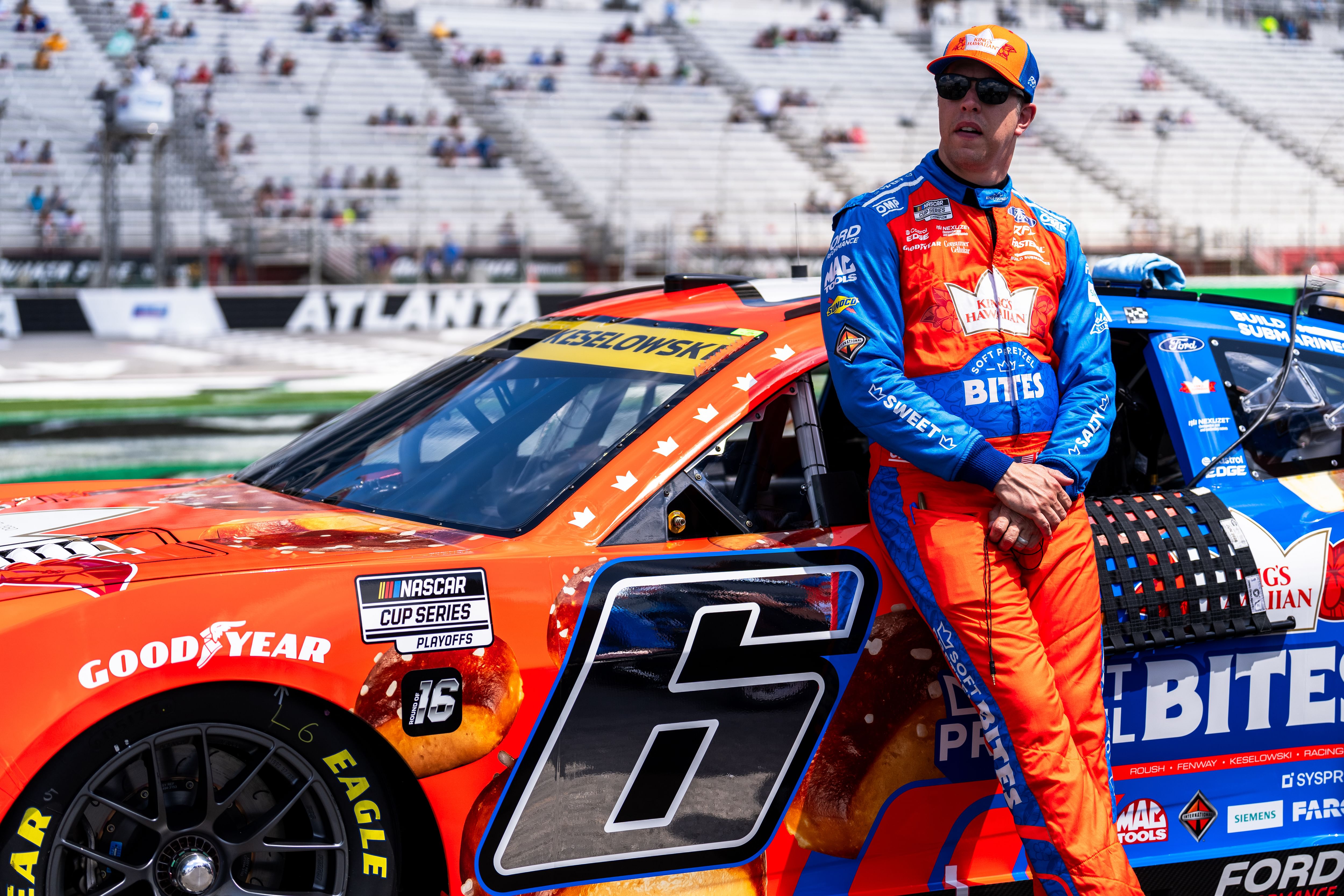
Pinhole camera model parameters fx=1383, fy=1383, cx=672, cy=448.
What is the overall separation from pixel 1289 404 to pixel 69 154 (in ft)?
77.7

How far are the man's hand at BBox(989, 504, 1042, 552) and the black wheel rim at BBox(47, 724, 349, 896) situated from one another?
1.36 meters

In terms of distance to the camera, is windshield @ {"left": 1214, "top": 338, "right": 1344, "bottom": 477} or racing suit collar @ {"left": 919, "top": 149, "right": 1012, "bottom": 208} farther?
windshield @ {"left": 1214, "top": 338, "right": 1344, "bottom": 477}

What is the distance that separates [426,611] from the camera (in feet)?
8.40

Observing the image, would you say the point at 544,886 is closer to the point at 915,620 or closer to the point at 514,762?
the point at 514,762

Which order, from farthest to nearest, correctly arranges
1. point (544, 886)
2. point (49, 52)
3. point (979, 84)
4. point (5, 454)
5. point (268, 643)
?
point (49, 52) → point (5, 454) → point (979, 84) → point (544, 886) → point (268, 643)

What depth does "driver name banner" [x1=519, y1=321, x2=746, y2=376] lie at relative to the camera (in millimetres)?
3092

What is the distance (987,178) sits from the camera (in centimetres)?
288

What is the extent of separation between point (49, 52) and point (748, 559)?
86.1 ft

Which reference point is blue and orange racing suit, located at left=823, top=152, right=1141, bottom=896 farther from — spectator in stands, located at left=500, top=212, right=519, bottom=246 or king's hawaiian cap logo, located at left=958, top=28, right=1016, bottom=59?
spectator in stands, located at left=500, top=212, right=519, bottom=246

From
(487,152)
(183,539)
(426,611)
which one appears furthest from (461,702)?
(487,152)

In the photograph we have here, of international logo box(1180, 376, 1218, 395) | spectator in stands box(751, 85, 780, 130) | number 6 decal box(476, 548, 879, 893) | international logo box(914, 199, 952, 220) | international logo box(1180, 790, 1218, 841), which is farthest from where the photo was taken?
spectator in stands box(751, 85, 780, 130)

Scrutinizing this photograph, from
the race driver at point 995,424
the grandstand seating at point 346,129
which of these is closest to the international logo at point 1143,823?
the race driver at point 995,424

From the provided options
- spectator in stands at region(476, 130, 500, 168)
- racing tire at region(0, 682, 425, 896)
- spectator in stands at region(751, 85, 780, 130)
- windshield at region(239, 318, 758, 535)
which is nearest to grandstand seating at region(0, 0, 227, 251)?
spectator in stands at region(476, 130, 500, 168)

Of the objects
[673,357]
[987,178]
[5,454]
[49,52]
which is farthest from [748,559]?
[49,52]
